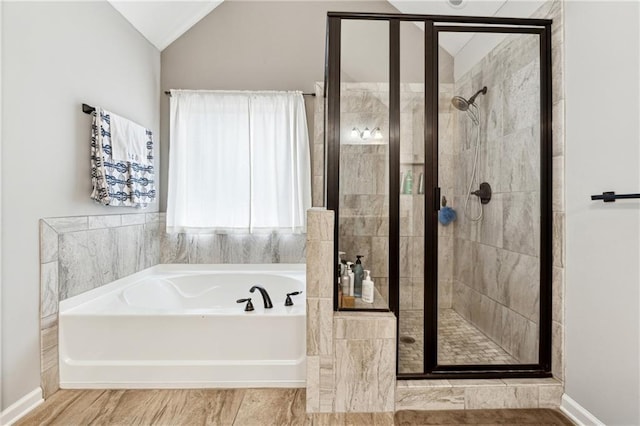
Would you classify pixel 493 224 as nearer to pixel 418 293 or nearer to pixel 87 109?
pixel 418 293

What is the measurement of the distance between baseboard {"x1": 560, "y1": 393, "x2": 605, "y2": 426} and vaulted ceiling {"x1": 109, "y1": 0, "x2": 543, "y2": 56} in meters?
2.20

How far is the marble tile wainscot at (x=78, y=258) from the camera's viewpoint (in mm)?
1873

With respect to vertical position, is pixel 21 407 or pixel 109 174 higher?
pixel 109 174

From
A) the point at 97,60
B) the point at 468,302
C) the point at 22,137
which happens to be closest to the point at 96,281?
the point at 22,137

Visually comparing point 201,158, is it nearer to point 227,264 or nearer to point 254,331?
point 227,264

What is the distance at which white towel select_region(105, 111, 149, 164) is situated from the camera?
2.36m

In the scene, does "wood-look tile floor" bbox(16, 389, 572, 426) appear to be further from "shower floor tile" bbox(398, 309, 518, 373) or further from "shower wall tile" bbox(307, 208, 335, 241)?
"shower wall tile" bbox(307, 208, 335, 241)

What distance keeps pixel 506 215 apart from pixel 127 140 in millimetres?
2639

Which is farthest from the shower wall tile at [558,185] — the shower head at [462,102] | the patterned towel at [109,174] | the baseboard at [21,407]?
the baseboard at [21,407]

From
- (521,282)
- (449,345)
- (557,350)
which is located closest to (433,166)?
(521,282)

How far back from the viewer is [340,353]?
68.0 inches

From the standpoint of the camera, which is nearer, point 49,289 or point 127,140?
point 49,289

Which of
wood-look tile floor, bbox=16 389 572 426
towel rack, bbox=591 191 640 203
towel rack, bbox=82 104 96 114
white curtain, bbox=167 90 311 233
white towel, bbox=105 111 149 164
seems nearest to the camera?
towel rack, bbox=591 191 640 203

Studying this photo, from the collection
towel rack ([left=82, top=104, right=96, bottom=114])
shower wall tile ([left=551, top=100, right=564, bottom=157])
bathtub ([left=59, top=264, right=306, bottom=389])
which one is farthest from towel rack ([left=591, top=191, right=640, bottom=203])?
towel rack ([left=82, top=104, right=96, bottom=114])
